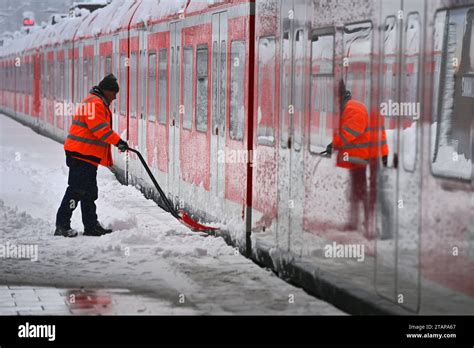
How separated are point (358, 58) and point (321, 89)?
861 mm

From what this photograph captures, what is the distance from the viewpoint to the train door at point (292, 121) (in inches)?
358

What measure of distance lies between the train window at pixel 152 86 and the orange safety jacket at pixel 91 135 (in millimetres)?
4228

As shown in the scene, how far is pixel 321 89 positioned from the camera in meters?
8.68

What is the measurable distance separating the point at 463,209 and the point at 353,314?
1.70m

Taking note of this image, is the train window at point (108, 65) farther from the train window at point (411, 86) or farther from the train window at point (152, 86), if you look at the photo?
the train window at point (411, 86)

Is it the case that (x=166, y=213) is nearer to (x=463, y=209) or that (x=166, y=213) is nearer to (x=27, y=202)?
(x=27, y=202)

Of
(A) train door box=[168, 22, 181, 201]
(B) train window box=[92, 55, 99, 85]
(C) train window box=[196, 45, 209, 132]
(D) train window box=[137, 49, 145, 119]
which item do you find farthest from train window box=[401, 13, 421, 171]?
(B) train window box=[92, 55, 99, 85]

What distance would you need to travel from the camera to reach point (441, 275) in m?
6.61

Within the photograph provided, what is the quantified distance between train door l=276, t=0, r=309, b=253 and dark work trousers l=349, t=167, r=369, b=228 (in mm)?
1106

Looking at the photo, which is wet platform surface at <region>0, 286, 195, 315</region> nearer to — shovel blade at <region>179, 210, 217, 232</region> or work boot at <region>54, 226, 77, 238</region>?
work boot at <region>54, 226, 77, 238</region>

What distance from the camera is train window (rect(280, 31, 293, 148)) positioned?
31.0 feet

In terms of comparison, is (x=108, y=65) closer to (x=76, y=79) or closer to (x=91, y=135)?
(x=76, y=79)

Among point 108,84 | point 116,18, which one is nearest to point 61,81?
point 116,18

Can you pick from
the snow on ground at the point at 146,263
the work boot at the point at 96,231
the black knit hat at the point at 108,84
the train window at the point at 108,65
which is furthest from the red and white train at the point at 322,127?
the train window at the point at 108,65
